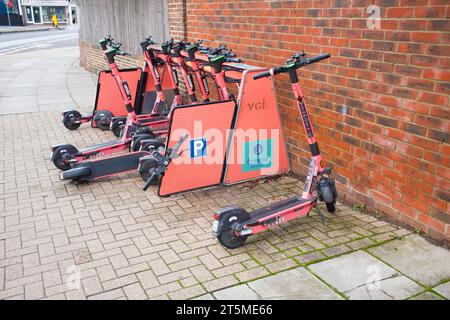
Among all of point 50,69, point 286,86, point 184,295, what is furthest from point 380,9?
point 50,69

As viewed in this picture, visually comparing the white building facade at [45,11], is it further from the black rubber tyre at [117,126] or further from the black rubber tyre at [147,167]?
the black rubber tyre at [147,167]

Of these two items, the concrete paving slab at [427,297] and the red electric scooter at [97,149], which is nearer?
the concrete paving slab at [427,297]

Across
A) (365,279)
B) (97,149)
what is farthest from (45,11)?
(365,279)

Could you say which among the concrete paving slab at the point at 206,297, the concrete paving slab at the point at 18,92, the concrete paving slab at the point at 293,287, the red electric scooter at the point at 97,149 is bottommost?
the concrete paving slab at the point at 18,92

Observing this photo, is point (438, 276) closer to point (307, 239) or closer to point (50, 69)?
point (307, 239)

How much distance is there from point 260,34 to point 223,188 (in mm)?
2135

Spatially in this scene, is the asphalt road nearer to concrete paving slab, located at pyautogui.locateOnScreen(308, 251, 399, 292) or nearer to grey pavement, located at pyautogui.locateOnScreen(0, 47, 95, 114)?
grey pavement, located at pyautogui.locateOnScreen(0, 47, 95, 114)

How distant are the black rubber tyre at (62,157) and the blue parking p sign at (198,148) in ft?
6.21

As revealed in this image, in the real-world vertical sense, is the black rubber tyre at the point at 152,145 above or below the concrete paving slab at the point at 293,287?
above

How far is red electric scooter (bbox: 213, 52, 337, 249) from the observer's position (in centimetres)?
375

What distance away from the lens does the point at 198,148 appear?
15.8ft

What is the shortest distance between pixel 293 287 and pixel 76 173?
3.09m

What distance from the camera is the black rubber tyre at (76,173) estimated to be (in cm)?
514

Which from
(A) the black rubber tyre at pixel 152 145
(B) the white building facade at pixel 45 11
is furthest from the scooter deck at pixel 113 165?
(B) the white building facade at pixel 45 11
